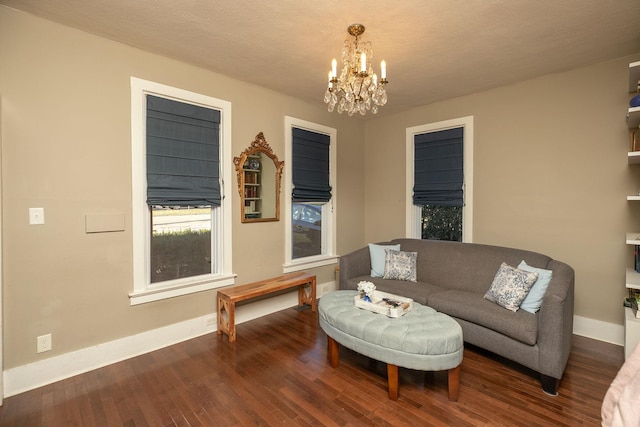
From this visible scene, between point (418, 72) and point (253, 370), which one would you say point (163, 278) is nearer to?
point (253, 370)

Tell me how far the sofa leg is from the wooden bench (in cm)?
238

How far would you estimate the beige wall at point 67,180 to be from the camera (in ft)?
7.29

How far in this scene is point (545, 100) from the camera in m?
3.30

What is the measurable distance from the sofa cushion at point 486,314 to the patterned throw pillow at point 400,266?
0.53 metres

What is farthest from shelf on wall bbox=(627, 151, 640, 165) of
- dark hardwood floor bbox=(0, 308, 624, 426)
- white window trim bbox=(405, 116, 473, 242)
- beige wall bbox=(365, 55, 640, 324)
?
dark hardwood floor bbox=(0, 308, 624, 426)

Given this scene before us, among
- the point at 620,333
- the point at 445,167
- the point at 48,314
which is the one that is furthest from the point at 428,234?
the point at 48,314

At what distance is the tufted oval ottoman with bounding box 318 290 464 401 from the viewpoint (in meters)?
2.03

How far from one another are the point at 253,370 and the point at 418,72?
3251 millimetres

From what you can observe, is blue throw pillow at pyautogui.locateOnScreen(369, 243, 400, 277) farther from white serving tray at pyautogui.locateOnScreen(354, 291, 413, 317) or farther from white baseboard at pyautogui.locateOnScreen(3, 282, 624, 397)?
white baseboard at pyautogui.locateOnScreen(3, 282, 624, 397)

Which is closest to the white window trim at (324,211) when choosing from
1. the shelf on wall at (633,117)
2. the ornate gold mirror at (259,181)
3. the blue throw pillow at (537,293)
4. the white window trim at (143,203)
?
the ornate gold mirror at (259,181)

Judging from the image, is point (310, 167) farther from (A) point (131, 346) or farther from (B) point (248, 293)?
(A) point (131, 346)

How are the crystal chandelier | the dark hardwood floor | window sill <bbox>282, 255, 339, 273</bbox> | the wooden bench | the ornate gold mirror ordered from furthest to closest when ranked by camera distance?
1. window sill <bbox>282, 255, 339, 273</bbox>
2. the ornate gold mirror
3. the wooden bench
4. the crystal chandelier
5. the dark hardwood floor

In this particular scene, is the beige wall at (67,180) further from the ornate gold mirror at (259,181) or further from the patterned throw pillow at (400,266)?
the patterned throw pillow at (400,266)

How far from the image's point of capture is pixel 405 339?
2055 mm
